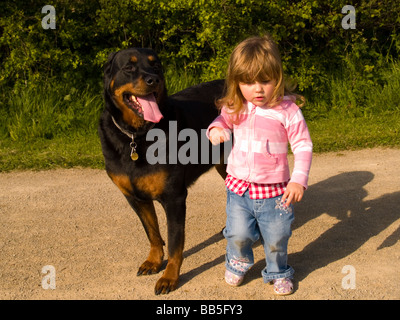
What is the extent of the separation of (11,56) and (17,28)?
0.41 meters

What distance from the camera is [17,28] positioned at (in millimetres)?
7633

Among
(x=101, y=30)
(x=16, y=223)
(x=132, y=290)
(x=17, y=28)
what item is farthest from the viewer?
(x=101, y=30)

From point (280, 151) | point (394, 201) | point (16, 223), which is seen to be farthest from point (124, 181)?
point (394, 201)

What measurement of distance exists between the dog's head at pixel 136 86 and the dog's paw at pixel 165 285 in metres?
1.05

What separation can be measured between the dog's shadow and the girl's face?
4.11 ft

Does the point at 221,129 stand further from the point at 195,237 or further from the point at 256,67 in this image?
the point at 195,237

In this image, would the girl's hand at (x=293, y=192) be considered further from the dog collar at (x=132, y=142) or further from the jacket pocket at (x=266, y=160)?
the dog collar at (x=132, y=142)

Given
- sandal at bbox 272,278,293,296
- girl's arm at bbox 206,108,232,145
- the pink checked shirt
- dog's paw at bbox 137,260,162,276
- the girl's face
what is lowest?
dog's paw at bbox 137,260,162,276

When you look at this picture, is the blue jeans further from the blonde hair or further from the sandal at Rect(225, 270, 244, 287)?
the blonde hair

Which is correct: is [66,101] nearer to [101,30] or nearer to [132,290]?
[101,30]

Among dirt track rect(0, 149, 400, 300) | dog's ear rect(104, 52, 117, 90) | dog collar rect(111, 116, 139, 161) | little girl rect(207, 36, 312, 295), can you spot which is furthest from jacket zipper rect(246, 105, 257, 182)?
dog's ear rect(104, 52, 117, 90)

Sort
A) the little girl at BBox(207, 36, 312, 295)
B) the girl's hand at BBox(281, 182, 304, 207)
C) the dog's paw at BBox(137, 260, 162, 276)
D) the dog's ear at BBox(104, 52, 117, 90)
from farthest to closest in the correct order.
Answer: the dog's paw at BBox(137, 260, 162, 276) < the dog's ear at BBox(104, 52, 117, 90) < the little girl at BBox(207, 36, 312, 295) < the girl's hand at BBox(281, 182, 304, 207)

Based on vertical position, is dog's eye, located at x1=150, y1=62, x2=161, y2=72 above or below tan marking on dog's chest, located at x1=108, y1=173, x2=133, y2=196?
above

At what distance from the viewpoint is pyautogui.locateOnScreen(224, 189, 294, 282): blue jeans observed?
339 cm
